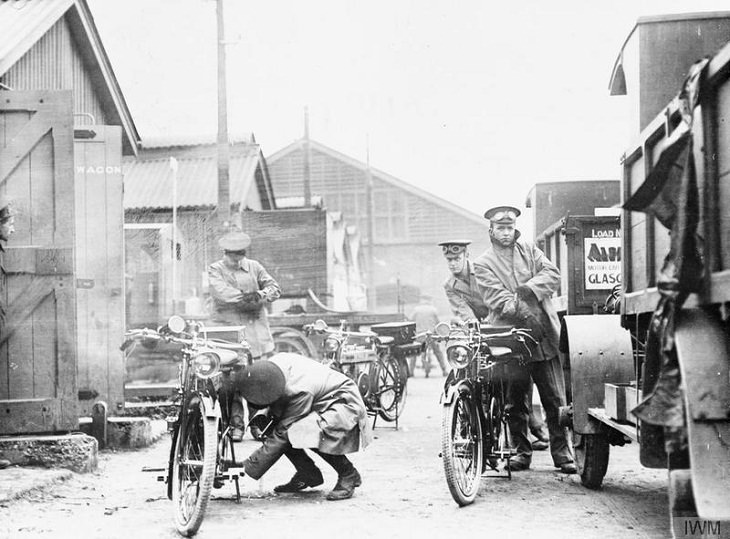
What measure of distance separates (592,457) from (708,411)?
290cm

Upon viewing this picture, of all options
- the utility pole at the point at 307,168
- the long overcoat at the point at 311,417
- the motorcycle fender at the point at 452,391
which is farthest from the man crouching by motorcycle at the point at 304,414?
the utility pole at the point at 307,168

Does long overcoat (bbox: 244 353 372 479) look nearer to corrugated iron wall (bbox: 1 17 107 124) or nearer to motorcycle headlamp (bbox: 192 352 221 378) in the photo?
motorcycle headlamp (bbox: 192 352 221 378)

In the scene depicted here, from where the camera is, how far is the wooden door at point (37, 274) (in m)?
7.47

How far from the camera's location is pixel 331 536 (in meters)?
5.17

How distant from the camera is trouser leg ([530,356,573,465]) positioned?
24.5ft

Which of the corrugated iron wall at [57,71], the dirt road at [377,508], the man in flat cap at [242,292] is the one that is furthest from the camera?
the corrugated iron wall at [57,71]

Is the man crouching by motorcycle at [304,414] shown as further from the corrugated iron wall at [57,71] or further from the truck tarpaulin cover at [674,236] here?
the corrugated iron wall at [57,71]

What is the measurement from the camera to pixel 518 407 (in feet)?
24.4

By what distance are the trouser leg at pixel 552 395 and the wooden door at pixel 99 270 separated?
449cm


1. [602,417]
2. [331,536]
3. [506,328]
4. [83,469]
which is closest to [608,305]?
[506,328]

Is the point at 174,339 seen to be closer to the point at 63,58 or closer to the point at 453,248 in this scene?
the point at 453,248

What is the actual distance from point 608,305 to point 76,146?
19.1ft

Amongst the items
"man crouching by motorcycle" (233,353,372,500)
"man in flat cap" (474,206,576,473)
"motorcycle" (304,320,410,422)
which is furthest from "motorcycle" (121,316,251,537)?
"motorcycle" (304,320,410,422)

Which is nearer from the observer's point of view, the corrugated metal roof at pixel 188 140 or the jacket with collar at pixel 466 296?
the jacket with collar at pixel 466 296
